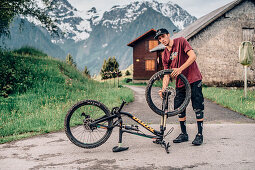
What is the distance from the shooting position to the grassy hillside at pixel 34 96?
564cm

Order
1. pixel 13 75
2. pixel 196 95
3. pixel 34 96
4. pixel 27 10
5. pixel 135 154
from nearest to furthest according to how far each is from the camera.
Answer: pixel 135 154 < pixel 196 95 < pixel 34 96 < pixel 13 75 < pixel 27 10

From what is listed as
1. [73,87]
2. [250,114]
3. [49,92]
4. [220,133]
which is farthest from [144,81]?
[220,133]

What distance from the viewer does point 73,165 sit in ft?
10.2

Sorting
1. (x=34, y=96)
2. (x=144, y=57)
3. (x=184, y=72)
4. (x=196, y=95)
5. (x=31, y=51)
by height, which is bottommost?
(x=34, y=96)

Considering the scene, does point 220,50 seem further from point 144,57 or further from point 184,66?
point 144,57

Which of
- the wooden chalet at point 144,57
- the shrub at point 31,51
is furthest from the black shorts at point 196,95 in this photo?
the wooden chalet at point 144,57

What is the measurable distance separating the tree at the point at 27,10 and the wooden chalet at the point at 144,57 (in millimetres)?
18866

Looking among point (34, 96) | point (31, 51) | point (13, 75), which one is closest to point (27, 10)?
point (31, 51)

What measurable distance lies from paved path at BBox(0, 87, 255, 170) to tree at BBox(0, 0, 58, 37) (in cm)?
1234

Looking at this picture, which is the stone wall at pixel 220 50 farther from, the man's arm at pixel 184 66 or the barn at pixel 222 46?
the man's arm at pixel 184 66

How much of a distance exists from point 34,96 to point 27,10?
8.68 meters

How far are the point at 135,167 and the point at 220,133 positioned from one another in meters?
2.60

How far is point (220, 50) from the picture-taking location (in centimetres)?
1788

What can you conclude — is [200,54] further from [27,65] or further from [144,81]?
[144,81]
